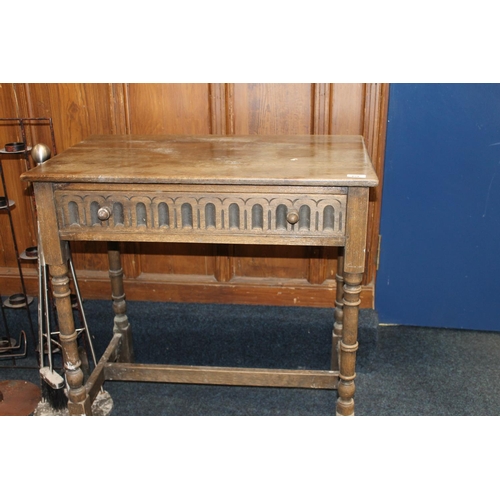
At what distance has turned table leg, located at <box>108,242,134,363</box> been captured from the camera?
247 cm

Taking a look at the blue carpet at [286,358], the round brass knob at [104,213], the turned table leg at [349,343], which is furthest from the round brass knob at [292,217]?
the blue carpet at [286,358]

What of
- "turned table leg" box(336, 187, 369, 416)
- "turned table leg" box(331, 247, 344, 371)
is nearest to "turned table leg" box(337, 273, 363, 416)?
"turned table leg" box(336, 187, 369, 416)

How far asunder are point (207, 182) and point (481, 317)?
1.54m

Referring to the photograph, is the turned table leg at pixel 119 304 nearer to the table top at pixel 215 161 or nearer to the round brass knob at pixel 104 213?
the table top at pixel 215 161

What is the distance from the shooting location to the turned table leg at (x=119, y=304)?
2.47 meters

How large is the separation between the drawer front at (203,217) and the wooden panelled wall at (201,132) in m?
0.72

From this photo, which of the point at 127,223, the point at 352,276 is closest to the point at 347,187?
the point at 352,276

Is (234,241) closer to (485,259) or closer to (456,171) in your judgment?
(456,171)

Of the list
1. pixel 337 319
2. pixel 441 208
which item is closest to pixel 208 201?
pixel 337 319

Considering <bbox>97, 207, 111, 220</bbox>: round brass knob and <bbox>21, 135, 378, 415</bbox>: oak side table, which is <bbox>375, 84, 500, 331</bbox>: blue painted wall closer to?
<bbox>21, 135, 378, 415</bbox>: oak side table

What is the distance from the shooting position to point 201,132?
248 cm

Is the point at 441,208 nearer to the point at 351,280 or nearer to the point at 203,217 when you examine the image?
the point at 351,280

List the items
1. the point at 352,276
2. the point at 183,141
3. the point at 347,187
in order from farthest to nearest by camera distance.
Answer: the point at 183,141 < the point at 352,276 < the point at 347,187

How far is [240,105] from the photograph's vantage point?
2434mm
